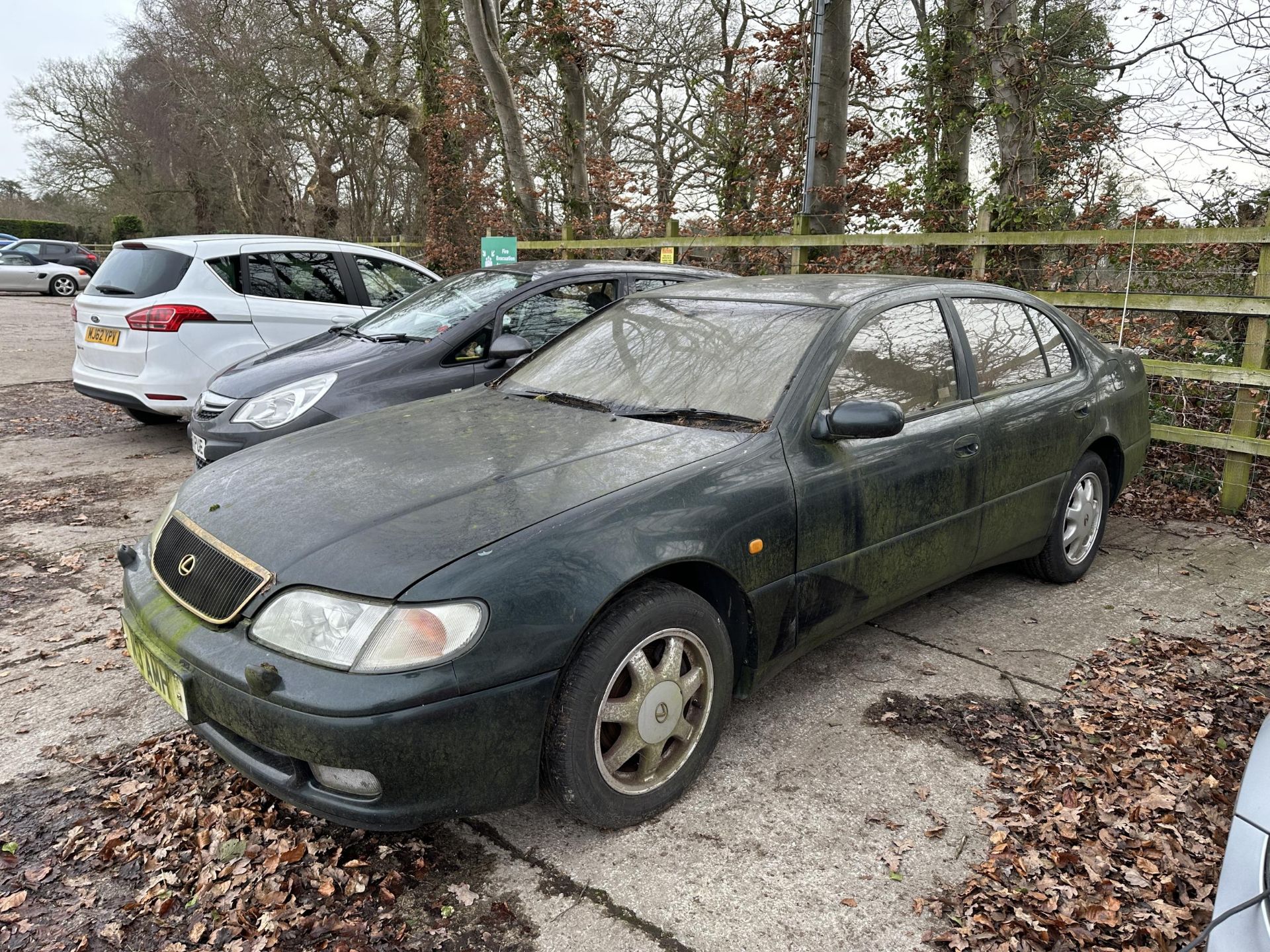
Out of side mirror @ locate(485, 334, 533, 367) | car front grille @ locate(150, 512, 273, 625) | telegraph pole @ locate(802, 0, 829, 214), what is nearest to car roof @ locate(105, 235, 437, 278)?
side mirror @ locate(485, 334, 533, 367)

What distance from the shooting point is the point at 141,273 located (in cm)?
721

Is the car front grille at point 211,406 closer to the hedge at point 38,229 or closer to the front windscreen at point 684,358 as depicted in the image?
the front windscreen at point 684,358

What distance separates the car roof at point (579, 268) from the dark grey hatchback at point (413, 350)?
1cm

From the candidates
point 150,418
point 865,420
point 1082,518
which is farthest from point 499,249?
point 865,420

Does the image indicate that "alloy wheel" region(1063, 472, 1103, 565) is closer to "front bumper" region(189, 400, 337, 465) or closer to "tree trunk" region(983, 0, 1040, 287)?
"front bumper" region(189, 400, 337, 465)

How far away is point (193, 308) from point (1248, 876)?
7.33 metres

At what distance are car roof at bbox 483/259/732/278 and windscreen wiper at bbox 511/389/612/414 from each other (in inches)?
95.7

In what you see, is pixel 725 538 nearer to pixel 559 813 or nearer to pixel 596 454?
pixel 596 454

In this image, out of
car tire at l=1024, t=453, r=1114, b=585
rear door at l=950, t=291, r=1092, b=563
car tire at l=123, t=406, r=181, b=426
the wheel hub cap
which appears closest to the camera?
the wheel hub cap

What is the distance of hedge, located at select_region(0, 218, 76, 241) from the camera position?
40.4 m

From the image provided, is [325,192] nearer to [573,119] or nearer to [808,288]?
[573,119]

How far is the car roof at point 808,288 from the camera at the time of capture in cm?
364

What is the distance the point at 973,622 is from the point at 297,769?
310 centimetres

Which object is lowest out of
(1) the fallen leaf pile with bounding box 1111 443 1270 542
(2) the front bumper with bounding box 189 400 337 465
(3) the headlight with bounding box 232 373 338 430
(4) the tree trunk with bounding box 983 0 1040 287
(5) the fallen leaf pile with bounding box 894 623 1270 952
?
(5) the fallen leaf pile with bounding box 894 623 1270 952
